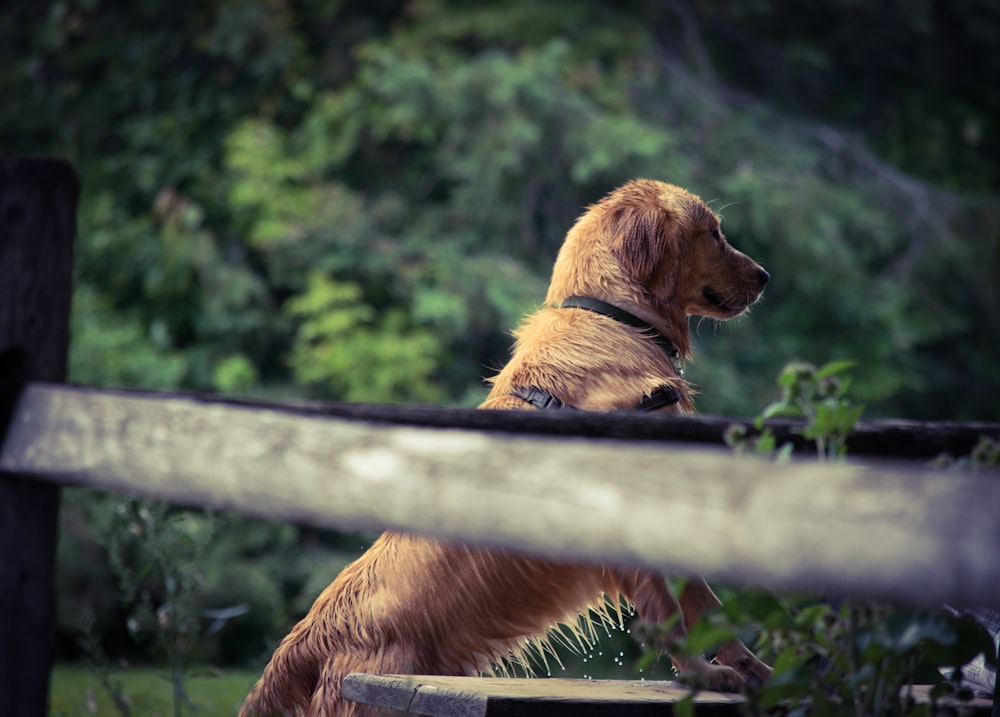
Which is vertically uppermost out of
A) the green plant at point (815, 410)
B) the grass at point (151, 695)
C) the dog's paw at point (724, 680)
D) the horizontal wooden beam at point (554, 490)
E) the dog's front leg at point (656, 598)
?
the green plant at point (815, 410)

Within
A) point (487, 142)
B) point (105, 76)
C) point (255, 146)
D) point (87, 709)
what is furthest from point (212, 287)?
point (87, 709)

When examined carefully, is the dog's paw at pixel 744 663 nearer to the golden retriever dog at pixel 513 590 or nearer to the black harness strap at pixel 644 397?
the golden retriever dog at pixel 513 590

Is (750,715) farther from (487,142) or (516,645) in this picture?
(487,142)

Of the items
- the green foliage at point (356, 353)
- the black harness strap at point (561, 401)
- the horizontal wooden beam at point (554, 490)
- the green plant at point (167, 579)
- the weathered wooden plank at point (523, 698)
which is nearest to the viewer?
the horizontal wooden beam at point (554, 490)

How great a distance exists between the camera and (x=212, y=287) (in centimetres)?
A: 914

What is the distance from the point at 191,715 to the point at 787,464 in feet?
11.9

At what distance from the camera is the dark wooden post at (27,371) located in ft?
6.88

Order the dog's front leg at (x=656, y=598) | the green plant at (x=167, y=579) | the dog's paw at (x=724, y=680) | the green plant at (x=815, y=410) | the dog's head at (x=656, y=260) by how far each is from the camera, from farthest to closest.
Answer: the dog's head at (x=656, y=260)
the green plant at (x=167, y=579)
the dog's front leg at (x=656, y=598)
the dog's paw at (x=724, y=680)
the green plant at (x=815, y=410)

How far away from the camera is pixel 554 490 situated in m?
1.45

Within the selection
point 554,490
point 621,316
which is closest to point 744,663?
point 621,316

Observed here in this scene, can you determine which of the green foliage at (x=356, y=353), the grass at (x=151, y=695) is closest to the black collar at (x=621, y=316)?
the grass at (x=151, y=695)

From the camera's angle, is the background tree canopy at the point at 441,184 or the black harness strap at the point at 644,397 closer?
the black harness strap at the point at 644,397

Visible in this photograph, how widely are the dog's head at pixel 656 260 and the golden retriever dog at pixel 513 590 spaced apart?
19 millimetres

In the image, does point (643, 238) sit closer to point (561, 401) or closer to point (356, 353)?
point (561, 401)
